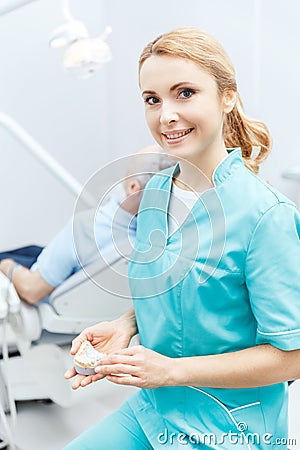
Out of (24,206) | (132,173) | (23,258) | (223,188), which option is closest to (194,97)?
(223,188)

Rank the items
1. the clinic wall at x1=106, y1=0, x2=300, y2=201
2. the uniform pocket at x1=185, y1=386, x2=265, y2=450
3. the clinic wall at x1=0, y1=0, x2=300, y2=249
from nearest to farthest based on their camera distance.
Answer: the uniform pocket at x1=185, y1=386, x2=265, y2=450, the clinic wall at x1=106, y1=0, x2=300, y2=201, the clinic wall at x1=0, y1=0, x2=300, y2=249

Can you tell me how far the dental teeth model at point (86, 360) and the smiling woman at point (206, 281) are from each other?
0.09 feet

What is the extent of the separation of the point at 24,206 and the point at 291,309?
203cm

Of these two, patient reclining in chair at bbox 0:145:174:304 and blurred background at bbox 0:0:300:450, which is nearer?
patient reclining in chair at bbox 0:145:174:304

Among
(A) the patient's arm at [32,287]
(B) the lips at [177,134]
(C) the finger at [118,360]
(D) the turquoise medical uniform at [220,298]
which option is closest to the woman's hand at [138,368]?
(C) the finger at [118,360]

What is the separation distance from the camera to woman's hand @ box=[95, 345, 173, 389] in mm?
939

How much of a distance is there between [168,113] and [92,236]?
0.99ft

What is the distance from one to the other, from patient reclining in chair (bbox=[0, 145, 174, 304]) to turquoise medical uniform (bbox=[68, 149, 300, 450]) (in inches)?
3.4

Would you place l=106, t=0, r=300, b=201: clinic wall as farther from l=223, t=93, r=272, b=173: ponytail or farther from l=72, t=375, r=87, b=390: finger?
l=72, t=375, r=87, b=390: finger

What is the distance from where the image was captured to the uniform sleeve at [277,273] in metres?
0.95

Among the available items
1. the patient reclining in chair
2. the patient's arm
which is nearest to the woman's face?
the patient reclining in chair

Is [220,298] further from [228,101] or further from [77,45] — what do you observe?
[77,45]

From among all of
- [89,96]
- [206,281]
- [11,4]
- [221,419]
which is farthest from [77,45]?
[221,419]

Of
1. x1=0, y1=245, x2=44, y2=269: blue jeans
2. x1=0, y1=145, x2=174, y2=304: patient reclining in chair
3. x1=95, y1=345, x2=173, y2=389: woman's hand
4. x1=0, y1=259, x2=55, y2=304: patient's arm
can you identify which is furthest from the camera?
x1=0, y1=245, x2=44, y2=269: blue jeans
